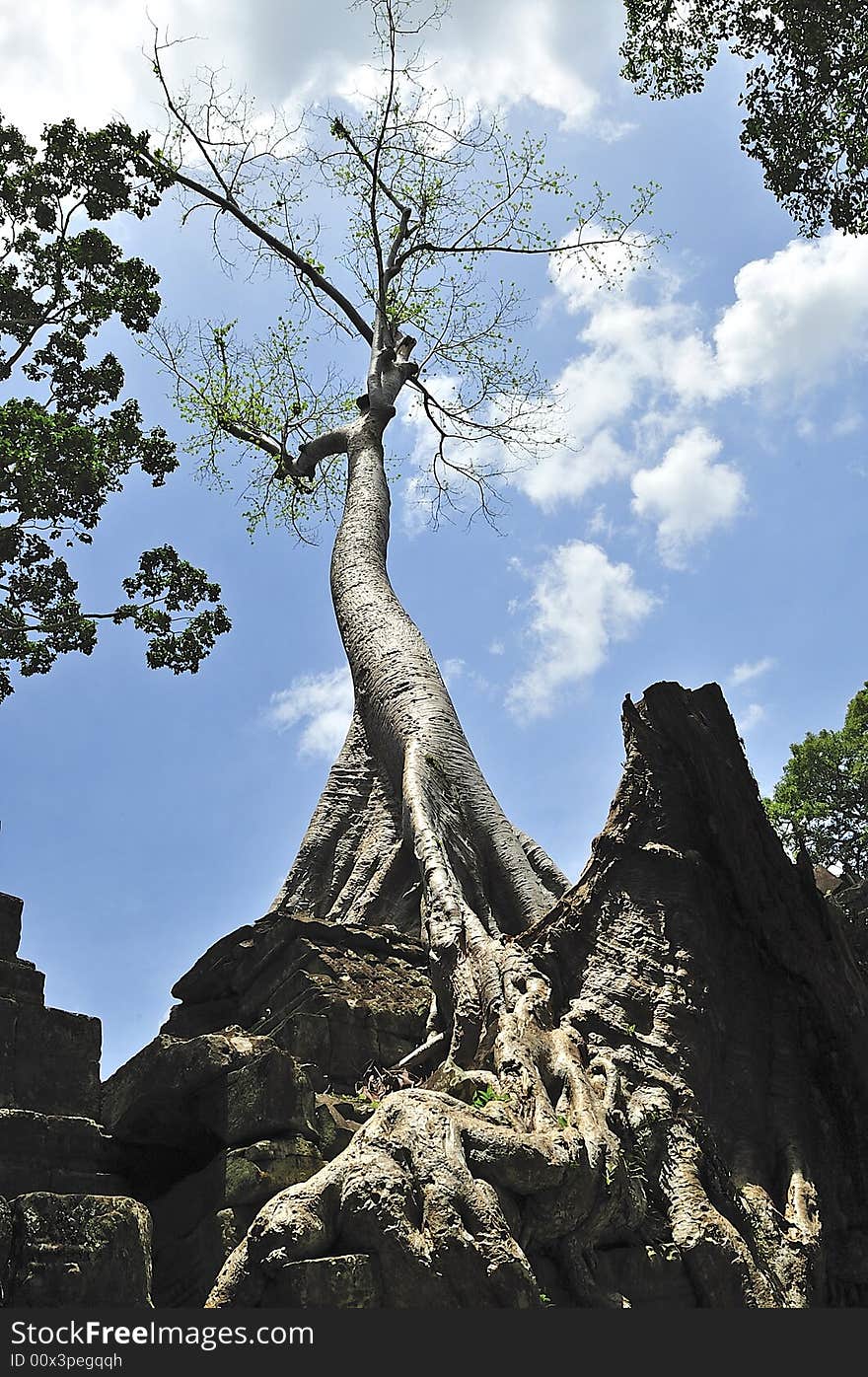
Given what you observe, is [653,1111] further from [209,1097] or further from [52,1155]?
[52,1155]

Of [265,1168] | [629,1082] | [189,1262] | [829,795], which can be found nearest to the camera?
[189,1262]

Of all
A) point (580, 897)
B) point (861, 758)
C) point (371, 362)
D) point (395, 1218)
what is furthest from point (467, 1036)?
point (861, 758)

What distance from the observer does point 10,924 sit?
138 inches

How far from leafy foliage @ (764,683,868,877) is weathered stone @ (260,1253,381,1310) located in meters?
18.1

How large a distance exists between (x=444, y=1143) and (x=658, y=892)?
219 centimetres

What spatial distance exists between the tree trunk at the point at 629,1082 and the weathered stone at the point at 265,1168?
0.37 m

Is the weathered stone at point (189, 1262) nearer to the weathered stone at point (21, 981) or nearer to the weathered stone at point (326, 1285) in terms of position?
the weathered stone at point (326, 1285)

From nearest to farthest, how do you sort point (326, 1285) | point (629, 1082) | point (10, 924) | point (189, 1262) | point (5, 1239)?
point (5, 1239), point (326, 1285), point (189, 1262), point (10, 924), point (629, 1082)

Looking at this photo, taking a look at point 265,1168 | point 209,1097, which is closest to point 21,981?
point 209,1097

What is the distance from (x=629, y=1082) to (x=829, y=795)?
17100 millimetres

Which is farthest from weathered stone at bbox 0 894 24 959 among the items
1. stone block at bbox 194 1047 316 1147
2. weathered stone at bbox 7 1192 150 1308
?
weathered stone at bbox 7 1192 150 1308

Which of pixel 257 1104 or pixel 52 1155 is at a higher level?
pixel 257 1104

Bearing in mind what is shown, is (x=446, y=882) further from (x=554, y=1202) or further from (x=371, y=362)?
(x=371, y=362)

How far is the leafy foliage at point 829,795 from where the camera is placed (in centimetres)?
1945
